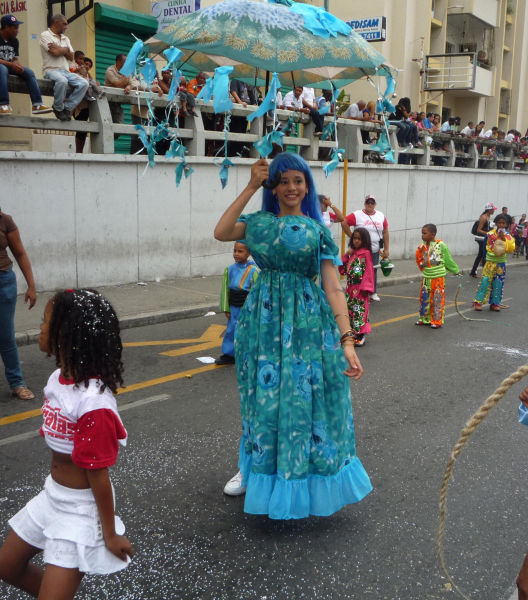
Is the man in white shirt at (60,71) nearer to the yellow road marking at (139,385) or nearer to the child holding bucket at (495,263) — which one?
the yellow road marking at (139,385)

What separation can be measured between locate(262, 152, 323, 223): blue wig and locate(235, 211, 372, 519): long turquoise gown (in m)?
0.15

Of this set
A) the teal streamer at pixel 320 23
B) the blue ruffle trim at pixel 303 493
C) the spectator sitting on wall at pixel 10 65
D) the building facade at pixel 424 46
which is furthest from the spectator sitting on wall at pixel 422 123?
the blue ruffle trim at pixel 303 493

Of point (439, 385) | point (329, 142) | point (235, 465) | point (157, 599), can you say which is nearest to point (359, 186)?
point (329, 142)

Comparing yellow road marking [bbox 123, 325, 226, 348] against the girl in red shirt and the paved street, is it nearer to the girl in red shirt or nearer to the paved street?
the paved street

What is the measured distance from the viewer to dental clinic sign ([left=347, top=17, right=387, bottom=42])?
798 inches

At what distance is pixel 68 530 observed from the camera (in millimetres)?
2139

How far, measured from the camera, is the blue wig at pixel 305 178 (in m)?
3.46

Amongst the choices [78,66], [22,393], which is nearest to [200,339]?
[22,393]

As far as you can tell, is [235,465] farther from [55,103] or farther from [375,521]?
A: [55,103]

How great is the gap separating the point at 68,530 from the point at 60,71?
9.05 metres

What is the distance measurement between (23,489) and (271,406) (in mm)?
1689

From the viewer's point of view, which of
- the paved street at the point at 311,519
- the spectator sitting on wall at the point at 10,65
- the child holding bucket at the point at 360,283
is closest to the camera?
the paved street at the point at 311,519

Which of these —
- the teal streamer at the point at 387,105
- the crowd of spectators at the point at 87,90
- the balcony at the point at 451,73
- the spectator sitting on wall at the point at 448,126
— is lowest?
the teal streamer at the point at 387,105

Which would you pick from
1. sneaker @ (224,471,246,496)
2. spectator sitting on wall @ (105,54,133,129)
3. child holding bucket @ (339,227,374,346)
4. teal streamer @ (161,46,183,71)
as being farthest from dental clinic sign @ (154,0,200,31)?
sneaker @ (224,471,246,496)
